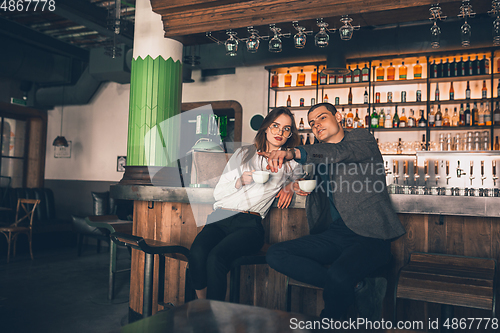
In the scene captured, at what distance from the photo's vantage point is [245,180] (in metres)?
2.07

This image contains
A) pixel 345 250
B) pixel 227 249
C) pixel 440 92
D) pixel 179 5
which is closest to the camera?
pixel 345 250

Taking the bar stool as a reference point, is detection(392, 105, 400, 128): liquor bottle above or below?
above

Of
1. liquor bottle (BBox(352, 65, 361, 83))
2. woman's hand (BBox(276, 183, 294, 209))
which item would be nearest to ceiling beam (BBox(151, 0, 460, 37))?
woman's hand (BBox(276, 183, 294, 209))

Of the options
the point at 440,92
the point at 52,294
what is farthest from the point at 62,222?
the point at 440,92

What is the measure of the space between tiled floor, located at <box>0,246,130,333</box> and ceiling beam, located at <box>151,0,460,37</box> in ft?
8.26

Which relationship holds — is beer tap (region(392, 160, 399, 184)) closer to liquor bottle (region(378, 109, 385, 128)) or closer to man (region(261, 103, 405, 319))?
liquor bottle (region(378, 109, 385, 128))

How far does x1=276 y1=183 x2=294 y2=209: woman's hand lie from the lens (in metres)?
2.12

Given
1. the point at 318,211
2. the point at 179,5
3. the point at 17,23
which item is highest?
the point at 17,23

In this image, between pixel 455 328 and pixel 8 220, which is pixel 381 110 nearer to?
pixel 455 328

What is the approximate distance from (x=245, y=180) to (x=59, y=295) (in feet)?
8.40

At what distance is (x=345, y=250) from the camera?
1.68m

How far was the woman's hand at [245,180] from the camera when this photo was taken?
6.78 ft

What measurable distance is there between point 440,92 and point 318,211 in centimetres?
373

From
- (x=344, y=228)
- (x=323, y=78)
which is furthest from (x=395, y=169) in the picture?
(x=344, y=228)
